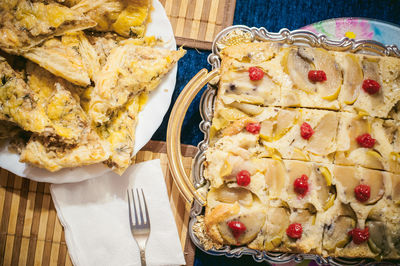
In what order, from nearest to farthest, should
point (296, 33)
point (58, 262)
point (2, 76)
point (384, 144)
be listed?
point (2, 76), point (384, 144), point (296, 33), point (58, 262)

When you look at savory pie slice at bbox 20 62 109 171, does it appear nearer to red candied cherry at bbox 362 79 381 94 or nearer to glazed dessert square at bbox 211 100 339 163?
glazed dessert square at bbox 211 100 339 163

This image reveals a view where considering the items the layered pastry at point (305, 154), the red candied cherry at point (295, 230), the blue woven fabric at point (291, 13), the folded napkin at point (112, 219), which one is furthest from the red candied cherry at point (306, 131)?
the folded napkin at point (112, 219)

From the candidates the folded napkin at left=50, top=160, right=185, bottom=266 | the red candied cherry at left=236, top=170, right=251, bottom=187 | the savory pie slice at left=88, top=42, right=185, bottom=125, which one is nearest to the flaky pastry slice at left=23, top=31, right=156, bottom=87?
the savory pie slice at left=88, top=42, right=185, bottom=125

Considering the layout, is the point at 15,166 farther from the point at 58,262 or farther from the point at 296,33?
the point at 296,33

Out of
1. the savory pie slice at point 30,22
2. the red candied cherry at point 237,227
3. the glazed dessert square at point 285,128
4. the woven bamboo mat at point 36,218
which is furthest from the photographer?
the woven bamboo mat at point 36,218

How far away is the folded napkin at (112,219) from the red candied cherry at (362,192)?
1486 millimetres

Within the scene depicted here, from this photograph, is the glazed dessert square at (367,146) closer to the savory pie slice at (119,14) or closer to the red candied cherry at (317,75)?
the red candied cherry at (317,75)

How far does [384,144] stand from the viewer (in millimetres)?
2562

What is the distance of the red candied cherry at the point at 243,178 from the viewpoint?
242cm

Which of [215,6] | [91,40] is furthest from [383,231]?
[91,40]

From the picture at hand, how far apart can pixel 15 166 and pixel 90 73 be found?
96 centimetres

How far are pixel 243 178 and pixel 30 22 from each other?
1872 millimetres

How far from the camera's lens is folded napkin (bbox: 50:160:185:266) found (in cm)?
285

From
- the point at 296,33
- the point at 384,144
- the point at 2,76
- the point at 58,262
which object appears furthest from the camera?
the point at 58,262
